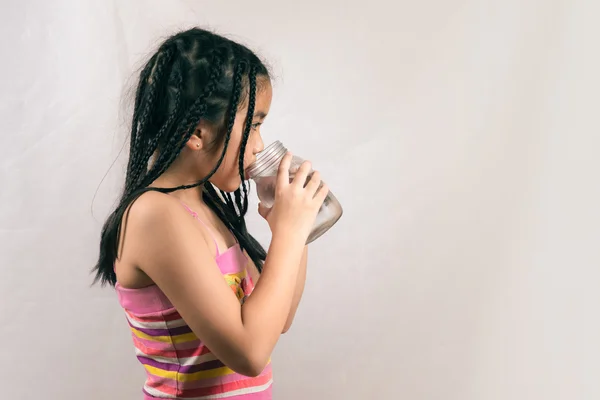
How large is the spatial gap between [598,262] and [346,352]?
1.53 feet

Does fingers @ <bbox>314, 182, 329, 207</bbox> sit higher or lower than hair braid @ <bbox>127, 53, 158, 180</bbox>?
lower

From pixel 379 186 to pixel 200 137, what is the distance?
0.57m

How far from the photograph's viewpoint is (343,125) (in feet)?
4.30

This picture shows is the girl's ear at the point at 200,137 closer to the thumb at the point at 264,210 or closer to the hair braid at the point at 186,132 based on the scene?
the hair braid at the point at 186,132

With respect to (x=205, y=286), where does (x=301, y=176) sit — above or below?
above

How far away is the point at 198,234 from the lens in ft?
2.49

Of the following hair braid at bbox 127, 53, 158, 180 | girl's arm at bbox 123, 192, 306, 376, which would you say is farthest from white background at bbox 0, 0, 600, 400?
girl's arm at bbox 123, 192, 306, 376

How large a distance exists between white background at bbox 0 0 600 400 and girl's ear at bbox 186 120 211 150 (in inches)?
19.7

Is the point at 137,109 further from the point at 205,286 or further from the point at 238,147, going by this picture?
the point at 205,286

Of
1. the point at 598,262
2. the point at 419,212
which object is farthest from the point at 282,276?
the point at 598,262

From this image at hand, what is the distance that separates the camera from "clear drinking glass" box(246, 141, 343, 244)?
809 mm

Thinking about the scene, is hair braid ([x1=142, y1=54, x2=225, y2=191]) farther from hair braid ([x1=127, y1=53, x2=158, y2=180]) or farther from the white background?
the white background

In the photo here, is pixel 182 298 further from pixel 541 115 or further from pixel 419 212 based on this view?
pixel 541 115

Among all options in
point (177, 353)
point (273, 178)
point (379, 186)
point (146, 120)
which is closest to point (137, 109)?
point (146, 120)
